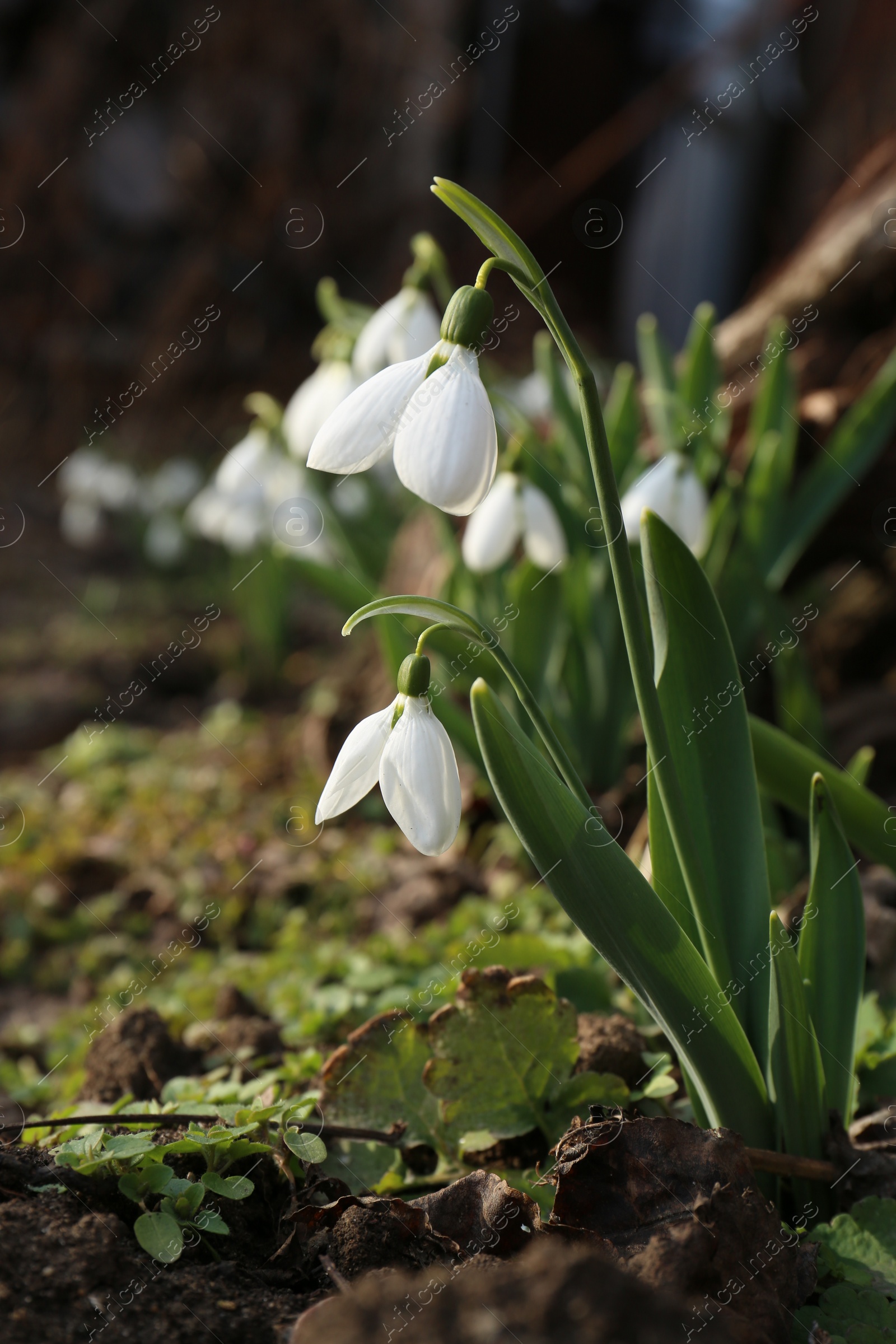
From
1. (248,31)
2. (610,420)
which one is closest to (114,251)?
(248,31)

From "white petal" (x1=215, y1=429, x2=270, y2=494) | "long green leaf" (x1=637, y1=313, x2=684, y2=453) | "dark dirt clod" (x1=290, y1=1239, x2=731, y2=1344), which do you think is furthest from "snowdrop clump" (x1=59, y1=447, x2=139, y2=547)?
"dark dirt clod" (x1=290, y1=1239, x2=731, y2=1344)

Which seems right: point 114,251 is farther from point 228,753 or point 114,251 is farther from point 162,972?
point 162,972

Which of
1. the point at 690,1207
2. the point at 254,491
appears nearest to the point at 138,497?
the point at 254,491

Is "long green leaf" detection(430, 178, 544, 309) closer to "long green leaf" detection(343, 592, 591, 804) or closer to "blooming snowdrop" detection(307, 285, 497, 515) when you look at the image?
"blooming snowdrop" detection(307, 285, 497, 515)

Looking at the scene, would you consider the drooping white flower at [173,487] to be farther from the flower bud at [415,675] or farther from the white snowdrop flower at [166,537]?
the flower bud at [415,675]

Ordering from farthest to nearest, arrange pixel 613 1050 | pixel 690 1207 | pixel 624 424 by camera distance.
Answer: pixel 624 424
pixel 613 1050
pixel 690 1207

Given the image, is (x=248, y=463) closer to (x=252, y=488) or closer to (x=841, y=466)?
(x=252, y=488)
